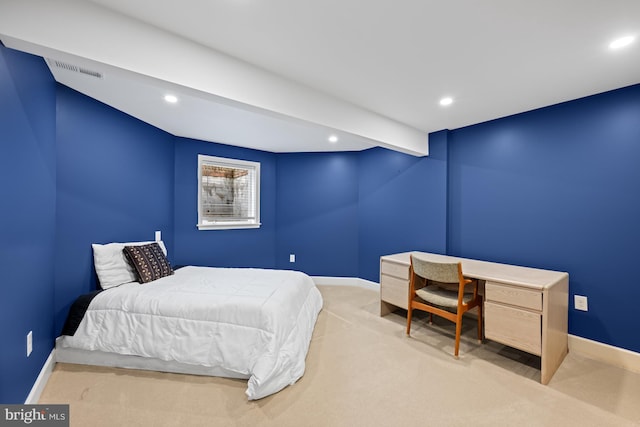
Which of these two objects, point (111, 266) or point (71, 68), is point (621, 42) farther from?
point (111, 266)

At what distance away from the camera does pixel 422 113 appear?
2768 mm

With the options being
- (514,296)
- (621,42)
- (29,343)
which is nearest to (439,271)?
(514,296)

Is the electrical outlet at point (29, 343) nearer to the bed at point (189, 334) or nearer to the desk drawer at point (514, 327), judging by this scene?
the bed at point (189, 334)

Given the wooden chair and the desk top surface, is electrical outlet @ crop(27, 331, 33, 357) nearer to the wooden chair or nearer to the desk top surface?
the wooden chair

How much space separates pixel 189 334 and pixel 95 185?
1.71m

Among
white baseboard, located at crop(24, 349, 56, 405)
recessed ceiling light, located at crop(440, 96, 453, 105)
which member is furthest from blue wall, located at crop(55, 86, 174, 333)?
recessed ceiling light, located at crop(440, 96, 453, 105)

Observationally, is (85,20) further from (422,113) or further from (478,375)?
(478,375)

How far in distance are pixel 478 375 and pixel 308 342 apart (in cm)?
138

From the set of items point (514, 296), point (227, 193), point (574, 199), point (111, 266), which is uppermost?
point (227, 193)

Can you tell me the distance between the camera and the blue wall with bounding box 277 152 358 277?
14.5ft

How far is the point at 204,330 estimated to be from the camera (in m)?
1.97

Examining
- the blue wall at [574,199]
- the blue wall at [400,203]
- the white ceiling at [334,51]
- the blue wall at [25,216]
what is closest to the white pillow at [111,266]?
the blue wall at [25,216]

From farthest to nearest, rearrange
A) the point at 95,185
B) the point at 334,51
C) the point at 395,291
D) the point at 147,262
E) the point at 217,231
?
the point at 217,231 < the point at 395,291 < the point at 147,262 < the point at 95,185 < the point at 334,51

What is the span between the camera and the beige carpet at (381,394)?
158 cm
